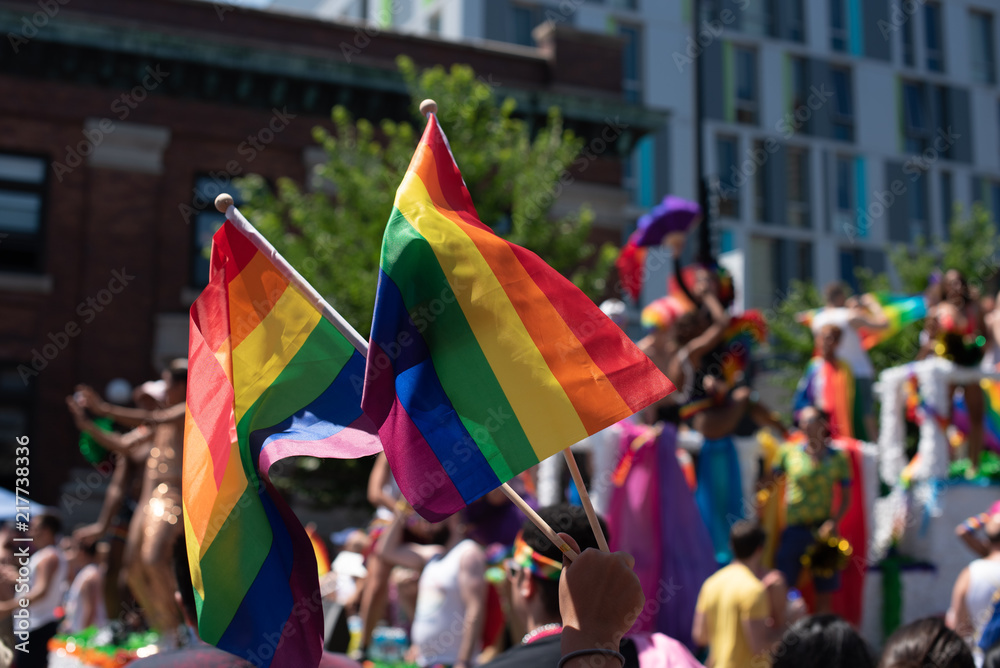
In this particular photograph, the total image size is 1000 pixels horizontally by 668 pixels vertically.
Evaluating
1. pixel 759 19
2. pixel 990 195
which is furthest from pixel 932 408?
pixel 990 195

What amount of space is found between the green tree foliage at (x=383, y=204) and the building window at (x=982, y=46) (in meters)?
27.8

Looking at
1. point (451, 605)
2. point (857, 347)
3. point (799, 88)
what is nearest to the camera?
point (451, 605)

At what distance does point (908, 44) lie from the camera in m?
38.0

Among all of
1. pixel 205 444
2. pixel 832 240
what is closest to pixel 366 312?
pixel 205 444

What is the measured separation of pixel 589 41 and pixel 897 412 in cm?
1388

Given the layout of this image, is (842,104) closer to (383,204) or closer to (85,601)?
(383,204)

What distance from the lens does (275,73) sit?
19.1 metres

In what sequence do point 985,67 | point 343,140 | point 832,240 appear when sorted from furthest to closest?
point 985,67 < point 832,240 < point 343,140

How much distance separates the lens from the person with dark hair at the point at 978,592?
5254 mm

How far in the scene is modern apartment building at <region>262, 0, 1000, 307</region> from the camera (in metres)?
34.1

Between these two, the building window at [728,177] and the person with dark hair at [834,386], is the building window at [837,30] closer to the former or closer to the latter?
the building window at [728,177]

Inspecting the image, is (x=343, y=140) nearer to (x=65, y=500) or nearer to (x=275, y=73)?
(x=275, y=73)

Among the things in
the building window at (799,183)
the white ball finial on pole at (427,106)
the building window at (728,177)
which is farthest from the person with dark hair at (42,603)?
the building window at (799,183)

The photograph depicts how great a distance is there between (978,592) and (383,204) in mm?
10697
